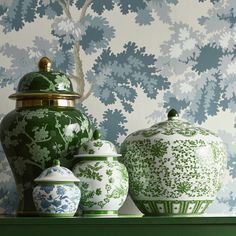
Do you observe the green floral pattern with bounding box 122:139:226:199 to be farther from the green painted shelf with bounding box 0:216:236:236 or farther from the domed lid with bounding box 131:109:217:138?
the green painted shelf with bounding box 0:216:236:236

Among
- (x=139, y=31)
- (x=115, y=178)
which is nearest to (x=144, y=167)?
(x=115, y=178)

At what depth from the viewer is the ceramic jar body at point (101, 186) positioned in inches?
66.9

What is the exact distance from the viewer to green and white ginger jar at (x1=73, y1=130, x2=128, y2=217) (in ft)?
5.58

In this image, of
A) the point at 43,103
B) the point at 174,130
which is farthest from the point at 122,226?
the point at 43,103

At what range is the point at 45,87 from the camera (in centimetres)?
180

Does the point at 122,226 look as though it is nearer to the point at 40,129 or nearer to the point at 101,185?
the point at 101,185

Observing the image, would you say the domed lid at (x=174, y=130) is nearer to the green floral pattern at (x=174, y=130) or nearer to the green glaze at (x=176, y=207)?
the green floral pattern at (x=174, y=130)

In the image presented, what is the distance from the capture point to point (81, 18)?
2.12m

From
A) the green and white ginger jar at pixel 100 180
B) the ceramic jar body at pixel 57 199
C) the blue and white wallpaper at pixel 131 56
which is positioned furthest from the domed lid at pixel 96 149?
the blue and white wallpaper at pixel 131 56

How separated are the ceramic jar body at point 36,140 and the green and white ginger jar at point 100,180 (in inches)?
2.3

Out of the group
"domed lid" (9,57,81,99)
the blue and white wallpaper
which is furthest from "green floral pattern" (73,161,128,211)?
the blue and white wallpaper

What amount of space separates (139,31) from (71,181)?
641 mm

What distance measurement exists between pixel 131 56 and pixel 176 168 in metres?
0.51

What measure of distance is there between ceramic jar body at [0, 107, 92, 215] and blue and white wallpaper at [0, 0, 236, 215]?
0.27 meters
